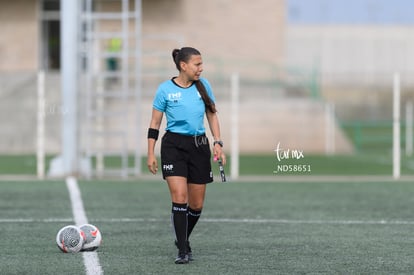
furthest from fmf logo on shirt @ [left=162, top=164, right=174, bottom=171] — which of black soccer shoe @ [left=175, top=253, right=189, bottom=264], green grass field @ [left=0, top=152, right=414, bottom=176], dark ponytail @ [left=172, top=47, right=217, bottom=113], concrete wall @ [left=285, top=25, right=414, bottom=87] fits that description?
concrete wall @ [left=285, top=25, right=414, bottom=87]

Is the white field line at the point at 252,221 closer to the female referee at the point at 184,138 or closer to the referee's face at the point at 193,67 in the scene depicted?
the female referee at the point at 184,138

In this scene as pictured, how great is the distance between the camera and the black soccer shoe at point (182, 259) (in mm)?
9889

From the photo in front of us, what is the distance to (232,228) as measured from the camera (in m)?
13.1

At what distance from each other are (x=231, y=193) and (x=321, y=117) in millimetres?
20362

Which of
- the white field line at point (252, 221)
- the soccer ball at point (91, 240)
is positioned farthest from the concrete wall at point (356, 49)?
the soccer ball at point (91, 240)

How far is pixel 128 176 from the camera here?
22.9m

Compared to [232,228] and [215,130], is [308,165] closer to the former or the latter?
[232,228]

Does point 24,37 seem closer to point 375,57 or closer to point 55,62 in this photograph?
point 55,62

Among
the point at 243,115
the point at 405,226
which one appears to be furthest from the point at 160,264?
the point at 243,115

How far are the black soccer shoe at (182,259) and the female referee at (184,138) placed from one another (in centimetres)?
13

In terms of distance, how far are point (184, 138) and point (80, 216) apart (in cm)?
444

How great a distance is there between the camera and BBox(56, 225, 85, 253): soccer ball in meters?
10.7

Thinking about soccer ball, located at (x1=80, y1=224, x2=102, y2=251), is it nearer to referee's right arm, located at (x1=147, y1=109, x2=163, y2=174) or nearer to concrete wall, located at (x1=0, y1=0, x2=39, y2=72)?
referee's right arm, located at (x1=147, y1=109, x2=163, y2=174)

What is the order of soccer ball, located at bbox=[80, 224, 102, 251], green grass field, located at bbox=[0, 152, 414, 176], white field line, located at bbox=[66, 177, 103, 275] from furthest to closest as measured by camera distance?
green grass field, located at bbox=[0, 152, 414, 176] < soccer ball, located at bbox=[80, 224, 102, 251] < white field line, located at bbox=[66, 177, 103, 275]
